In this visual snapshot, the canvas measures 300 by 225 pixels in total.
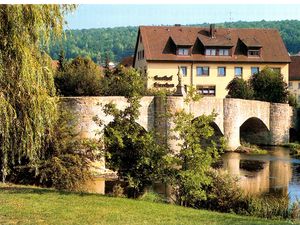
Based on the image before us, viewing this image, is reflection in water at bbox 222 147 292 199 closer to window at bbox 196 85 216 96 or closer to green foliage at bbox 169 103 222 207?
green foliage at bbox 169 103 222 207

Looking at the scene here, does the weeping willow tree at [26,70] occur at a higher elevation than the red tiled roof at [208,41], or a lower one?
lower

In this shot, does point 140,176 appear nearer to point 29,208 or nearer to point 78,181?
point 78,181

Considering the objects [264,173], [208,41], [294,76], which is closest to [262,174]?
[264,173]

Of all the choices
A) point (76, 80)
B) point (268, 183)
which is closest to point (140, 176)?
point (268, 183)

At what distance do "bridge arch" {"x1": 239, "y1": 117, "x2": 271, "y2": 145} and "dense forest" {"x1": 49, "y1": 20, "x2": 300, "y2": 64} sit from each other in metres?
63.2

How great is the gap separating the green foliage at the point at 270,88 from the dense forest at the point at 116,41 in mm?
58941

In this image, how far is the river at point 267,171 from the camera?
25.4 meters

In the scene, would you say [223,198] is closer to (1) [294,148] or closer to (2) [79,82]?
(1) [294,148]

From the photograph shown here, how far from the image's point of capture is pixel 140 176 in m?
18.3

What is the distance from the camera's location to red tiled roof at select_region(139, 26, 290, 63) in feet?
170

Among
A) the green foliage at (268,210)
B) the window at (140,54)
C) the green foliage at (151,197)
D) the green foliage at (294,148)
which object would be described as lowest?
the green foliage at (268,210)

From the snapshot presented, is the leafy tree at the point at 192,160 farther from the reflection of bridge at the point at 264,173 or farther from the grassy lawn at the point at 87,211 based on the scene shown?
the reflection of bridge at the point at 264,173

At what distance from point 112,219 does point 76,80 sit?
27215mm

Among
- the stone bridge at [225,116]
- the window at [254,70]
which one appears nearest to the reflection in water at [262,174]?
the stone bridge at [225,116]
